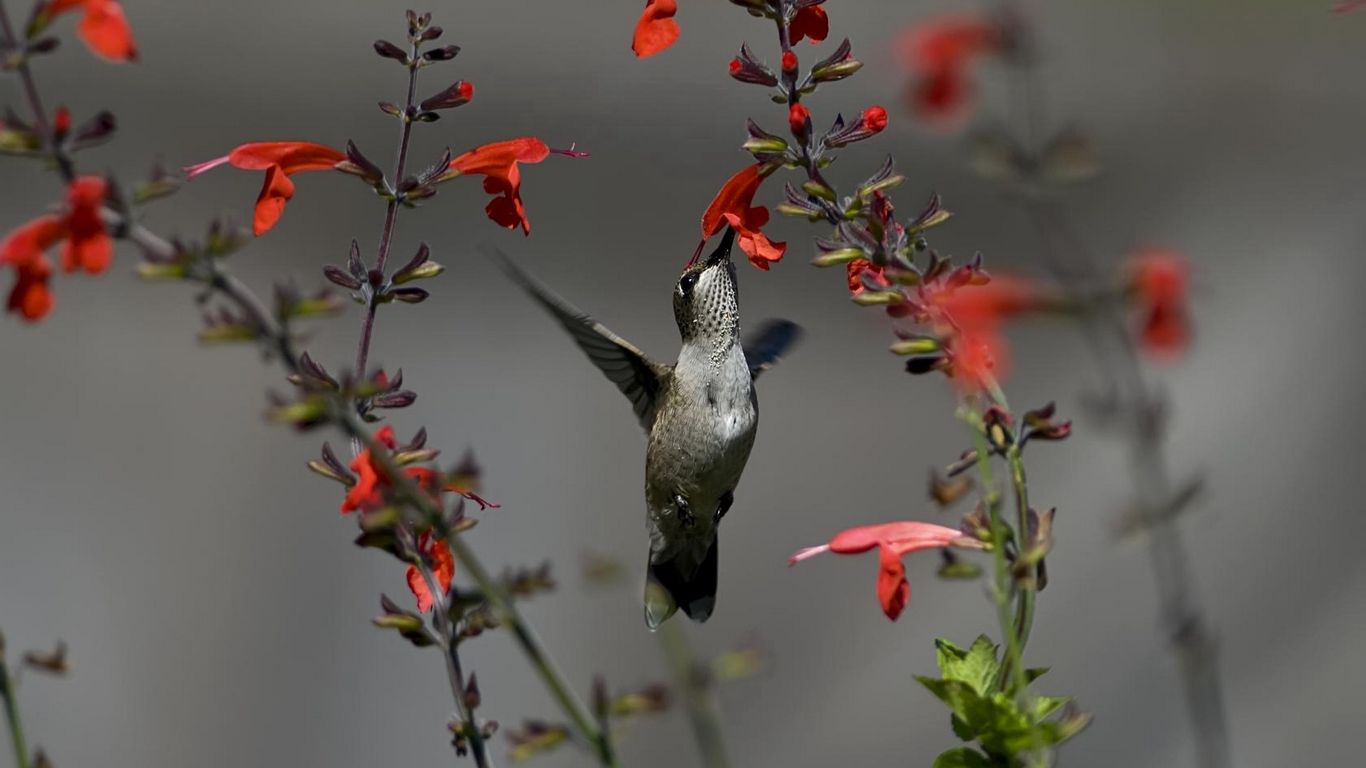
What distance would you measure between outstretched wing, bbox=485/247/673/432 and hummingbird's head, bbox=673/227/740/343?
0.09 meters

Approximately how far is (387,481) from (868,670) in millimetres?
4460

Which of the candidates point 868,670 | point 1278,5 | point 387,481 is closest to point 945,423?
point 868,670

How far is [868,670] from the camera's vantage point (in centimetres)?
537

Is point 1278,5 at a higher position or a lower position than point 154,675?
higher

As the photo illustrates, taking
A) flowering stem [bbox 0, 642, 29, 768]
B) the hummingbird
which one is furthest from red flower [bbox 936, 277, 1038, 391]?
the hummingbird

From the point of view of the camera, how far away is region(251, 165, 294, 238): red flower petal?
1.40 m

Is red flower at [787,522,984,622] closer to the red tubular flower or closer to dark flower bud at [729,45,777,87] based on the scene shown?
dark flower bud at [729,45,777,87]

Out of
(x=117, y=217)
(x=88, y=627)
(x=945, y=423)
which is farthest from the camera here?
(x=945, y=423)

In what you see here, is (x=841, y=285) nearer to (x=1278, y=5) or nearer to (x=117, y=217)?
(x=1278, y=5)

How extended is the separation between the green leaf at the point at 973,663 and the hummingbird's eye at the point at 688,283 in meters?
0.85

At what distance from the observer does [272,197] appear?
143 cm

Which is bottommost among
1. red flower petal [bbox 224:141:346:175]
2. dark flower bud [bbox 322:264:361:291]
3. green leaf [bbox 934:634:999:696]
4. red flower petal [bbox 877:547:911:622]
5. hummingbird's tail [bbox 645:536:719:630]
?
green leaf [bbox 934:634:999:696]

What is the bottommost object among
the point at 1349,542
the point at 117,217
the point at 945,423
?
the point at 117,217

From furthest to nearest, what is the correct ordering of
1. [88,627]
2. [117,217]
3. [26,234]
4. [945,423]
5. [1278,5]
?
[1278,5] → [945,423] → [88,627] → [26,234] → [117,217]
